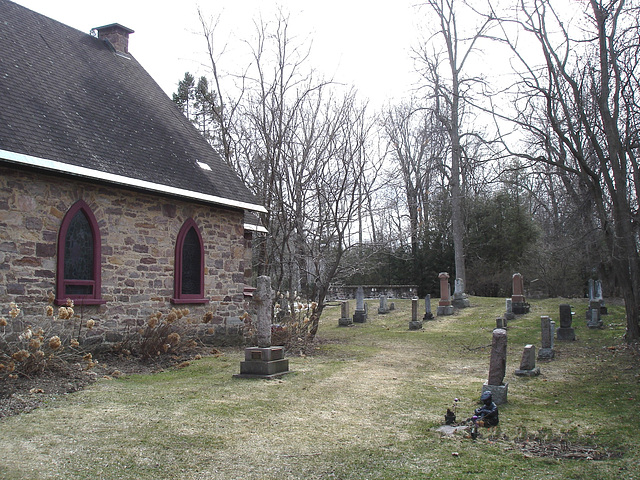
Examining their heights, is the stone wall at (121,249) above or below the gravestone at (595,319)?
above

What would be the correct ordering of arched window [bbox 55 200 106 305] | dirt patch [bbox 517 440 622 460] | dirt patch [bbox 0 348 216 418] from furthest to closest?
arched window [bbox 55 200 106 305], dirt patch [bbox 0 348 216 418], dirt patch [bbox 517 440 622 460]

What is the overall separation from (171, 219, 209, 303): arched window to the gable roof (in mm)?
938

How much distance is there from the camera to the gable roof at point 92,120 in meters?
11.1

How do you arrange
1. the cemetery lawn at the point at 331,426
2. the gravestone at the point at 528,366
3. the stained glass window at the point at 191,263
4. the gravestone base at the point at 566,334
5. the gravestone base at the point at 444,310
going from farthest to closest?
the gravestone base at the point at 444,310
the gravestone base at the point at 566,334
the stained glass window at the point at 191,263
the gravestone at the point at 528,366
the cemetery lawn at the point at 331,426

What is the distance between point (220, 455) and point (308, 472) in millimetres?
992

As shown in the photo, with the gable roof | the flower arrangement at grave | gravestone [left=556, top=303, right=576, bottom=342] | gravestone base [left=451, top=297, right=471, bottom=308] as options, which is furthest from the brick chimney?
gravestone base [left=451, top=297, right=471, bottom=308]

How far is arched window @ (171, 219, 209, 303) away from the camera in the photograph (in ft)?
44.7

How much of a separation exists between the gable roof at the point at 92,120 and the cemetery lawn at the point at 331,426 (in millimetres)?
4266

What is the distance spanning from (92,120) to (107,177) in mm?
2256

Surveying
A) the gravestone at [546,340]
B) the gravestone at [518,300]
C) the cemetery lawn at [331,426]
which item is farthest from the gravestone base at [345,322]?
the gravestone at [546,340]

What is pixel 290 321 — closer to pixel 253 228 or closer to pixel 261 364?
pixel 253 228

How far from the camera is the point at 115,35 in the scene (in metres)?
17.5

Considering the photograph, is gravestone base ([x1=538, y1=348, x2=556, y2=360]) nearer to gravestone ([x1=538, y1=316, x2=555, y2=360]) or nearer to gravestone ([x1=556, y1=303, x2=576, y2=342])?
gravestone ([x1=538, y1=316, x2=555, y2=360])

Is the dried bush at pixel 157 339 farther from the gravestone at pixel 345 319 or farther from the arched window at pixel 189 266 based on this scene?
the gravestone at pixel 345 319
